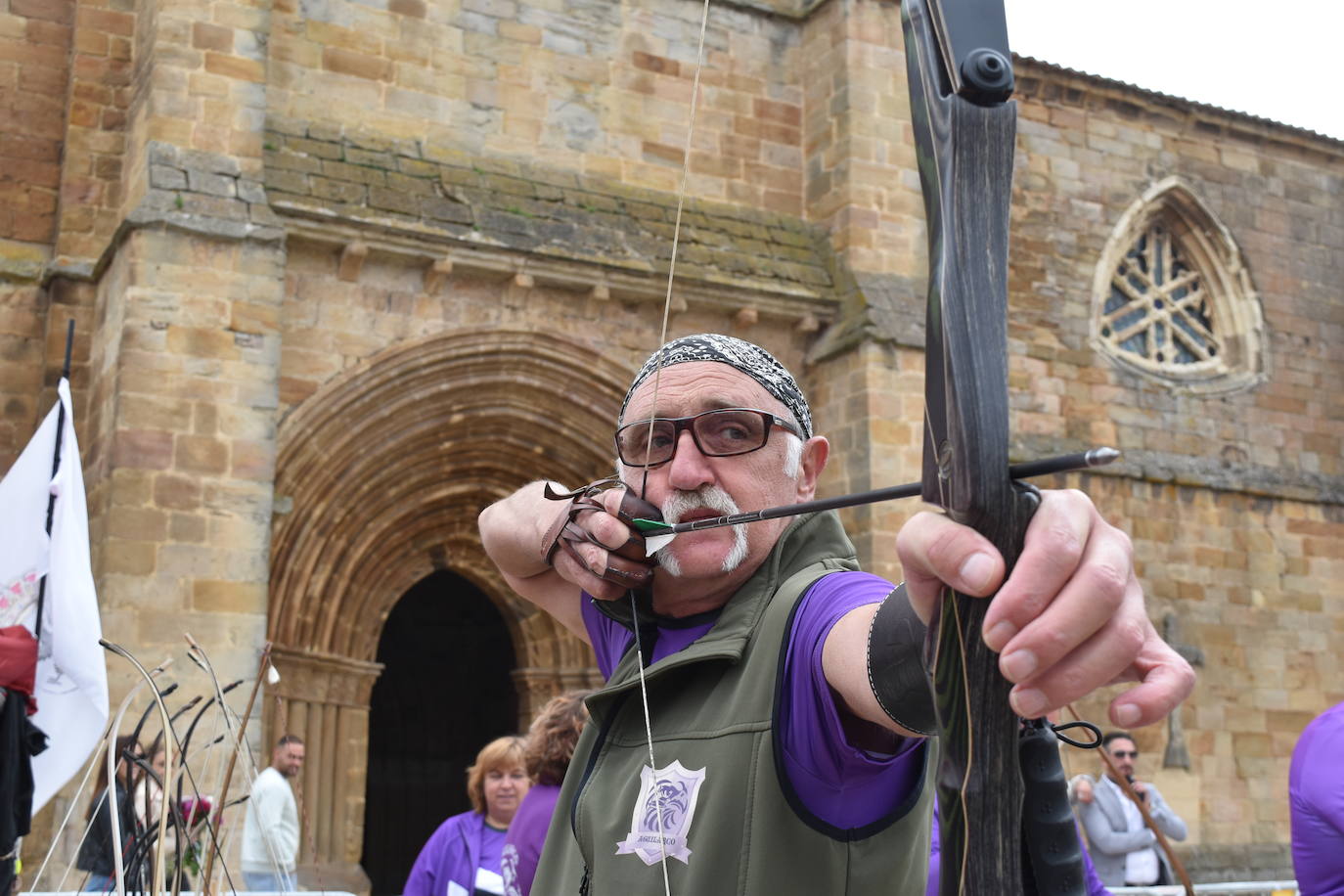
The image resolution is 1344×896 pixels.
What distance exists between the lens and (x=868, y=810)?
148 centimetres

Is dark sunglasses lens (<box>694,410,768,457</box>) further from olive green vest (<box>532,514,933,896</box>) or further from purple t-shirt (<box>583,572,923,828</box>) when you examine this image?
purple t-shirt (<box>583,572,923,828</box>)

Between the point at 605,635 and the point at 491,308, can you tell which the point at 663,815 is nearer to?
the point at 605,635

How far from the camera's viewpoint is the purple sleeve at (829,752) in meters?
1.44

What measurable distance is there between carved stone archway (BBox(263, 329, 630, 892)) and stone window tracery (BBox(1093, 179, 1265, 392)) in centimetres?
511

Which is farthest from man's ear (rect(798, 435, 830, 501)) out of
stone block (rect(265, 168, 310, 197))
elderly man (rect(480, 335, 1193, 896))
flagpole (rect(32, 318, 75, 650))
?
stone block (rect(265, 168, 310, 197))

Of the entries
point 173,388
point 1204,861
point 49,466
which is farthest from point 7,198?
point 1204,861

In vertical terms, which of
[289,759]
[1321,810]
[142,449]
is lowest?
[1321,810]

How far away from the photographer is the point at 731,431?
1.81m

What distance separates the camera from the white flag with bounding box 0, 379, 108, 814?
4.99m

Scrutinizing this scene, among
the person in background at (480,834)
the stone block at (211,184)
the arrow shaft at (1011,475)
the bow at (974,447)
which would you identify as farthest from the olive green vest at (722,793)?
the stone block at (211,184)

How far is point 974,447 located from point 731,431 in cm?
93

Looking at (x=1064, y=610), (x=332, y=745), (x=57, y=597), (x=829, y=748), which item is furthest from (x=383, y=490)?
(x=1064, y=610)

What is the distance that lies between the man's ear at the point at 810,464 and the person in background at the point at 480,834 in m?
2.68

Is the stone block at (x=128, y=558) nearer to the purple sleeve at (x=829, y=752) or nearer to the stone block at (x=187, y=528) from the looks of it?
the stone block at (x=187, y=528)
